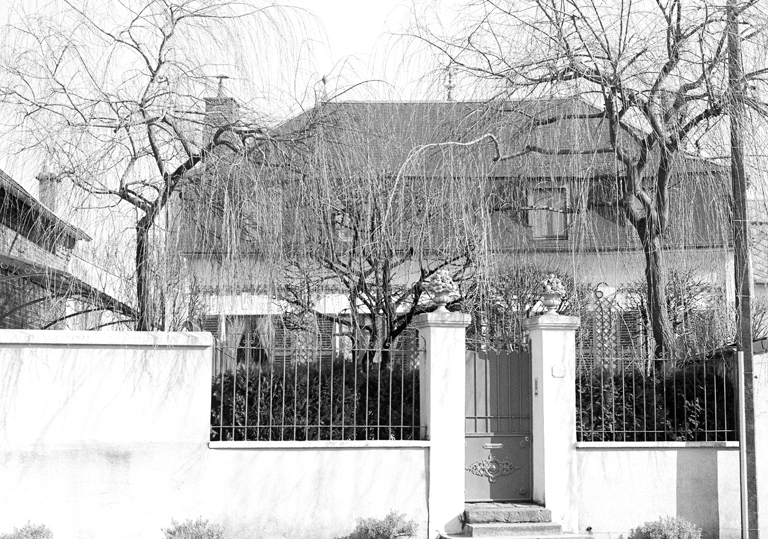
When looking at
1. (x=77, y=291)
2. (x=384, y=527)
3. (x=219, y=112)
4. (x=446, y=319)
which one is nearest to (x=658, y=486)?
(x=446, y=319)

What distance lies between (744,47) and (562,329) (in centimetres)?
331

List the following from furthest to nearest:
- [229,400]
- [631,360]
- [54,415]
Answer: [631,360] → [229,400] → [54,415]

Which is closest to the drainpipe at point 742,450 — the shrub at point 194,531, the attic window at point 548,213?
the attic window at point 548,213

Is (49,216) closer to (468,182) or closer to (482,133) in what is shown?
(468,182)

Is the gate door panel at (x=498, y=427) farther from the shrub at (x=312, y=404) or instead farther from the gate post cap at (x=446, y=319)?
the shrub at (x=312, y=404)

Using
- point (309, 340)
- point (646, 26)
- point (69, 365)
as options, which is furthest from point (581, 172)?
point (69, 365)

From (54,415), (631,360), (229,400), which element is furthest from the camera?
(631,360)

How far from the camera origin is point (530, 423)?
909 cm

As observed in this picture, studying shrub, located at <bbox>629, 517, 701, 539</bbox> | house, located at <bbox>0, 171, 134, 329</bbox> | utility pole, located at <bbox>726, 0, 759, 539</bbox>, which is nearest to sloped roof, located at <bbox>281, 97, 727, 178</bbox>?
utility pole, located at <bbox>726, 0, 759, 539</bbox>

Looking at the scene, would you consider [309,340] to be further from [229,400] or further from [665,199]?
[665,199]

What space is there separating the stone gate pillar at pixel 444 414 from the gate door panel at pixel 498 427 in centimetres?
38

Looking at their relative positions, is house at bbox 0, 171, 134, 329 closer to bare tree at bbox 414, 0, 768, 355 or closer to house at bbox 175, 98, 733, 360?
house at bbox 175, 98, 733, 360

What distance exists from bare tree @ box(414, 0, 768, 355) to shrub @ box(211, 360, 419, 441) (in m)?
2.78

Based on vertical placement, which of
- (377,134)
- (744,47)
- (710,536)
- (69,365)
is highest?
(744,47)
